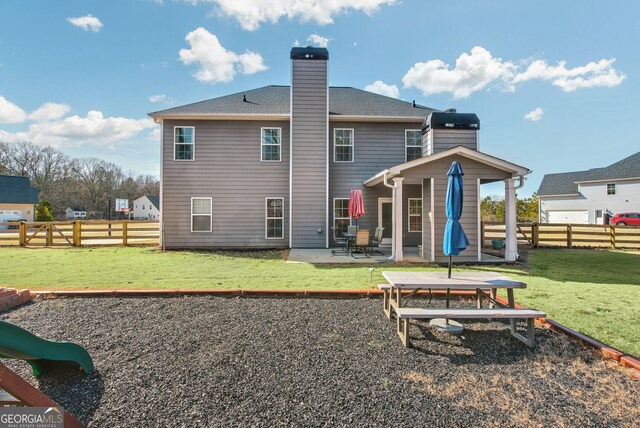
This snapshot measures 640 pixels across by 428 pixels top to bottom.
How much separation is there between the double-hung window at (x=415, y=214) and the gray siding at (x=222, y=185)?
17.6 feet

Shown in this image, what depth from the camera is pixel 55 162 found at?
5294 cm

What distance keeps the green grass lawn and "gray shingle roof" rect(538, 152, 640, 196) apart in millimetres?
22326

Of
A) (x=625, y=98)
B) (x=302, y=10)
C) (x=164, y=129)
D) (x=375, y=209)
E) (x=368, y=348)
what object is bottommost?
(x=368, y=348)

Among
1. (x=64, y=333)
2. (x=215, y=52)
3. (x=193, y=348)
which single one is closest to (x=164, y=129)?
(x=215, y=52)

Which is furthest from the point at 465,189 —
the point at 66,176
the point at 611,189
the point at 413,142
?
the point at 66,176

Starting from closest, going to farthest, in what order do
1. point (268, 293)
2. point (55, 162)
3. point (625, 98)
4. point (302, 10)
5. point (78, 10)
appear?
point (268, 293) < point (78, 10) < point (302, 10) < point (625, 98) < point (55, 162)

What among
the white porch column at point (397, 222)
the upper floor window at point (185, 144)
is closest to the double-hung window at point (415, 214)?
the white porch column at point (397, 222)

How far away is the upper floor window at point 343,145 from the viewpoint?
40.7 ft

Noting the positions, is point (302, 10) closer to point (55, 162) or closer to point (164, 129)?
point (164, 129)

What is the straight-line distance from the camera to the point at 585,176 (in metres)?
29.2

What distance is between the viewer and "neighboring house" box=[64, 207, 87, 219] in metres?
54.5

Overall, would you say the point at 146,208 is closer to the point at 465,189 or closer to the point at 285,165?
the point at 285,165

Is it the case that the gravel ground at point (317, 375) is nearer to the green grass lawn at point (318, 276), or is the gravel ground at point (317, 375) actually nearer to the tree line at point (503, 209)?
the green grass lawn at point (318, 276)

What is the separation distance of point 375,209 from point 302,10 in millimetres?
8229
